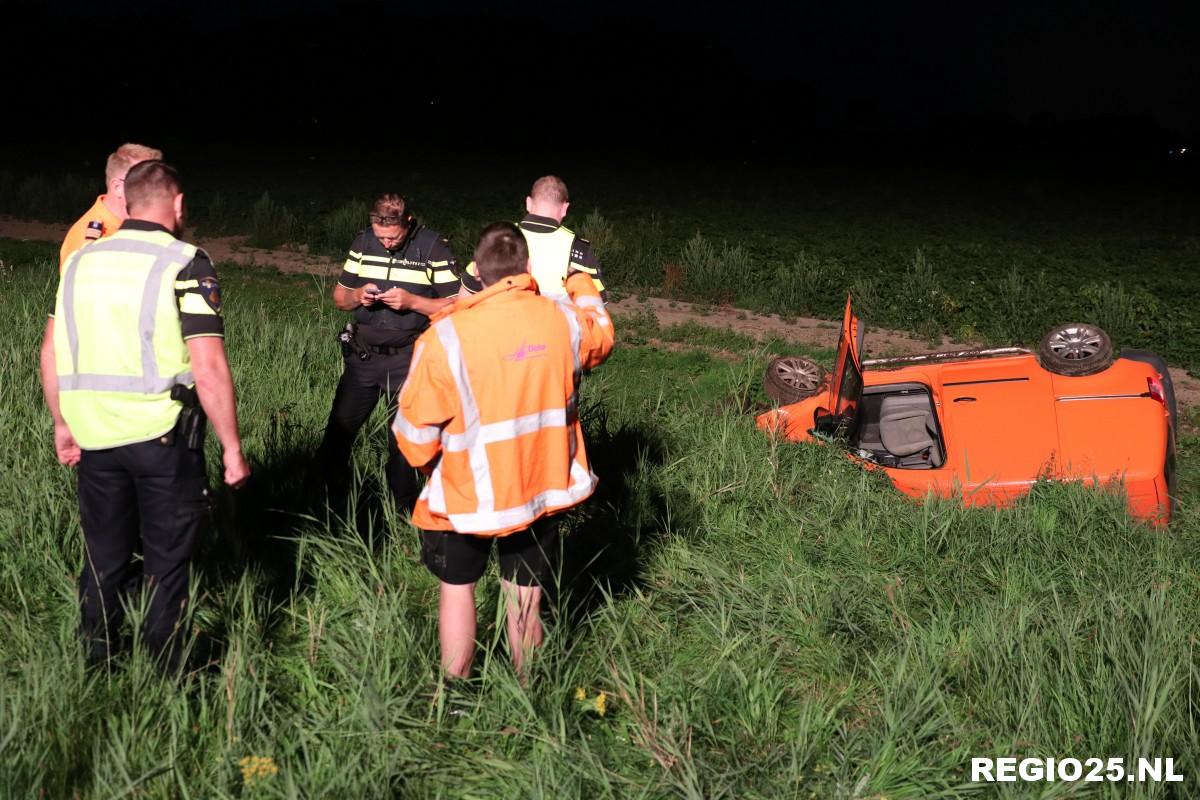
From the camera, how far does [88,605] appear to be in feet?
13.9

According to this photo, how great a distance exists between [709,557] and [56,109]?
5228 centimetres

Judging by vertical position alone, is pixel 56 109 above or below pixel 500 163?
above

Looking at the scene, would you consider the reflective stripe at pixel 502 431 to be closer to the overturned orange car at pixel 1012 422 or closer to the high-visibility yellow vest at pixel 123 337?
the high-visibility yellow vest at pixel 123 337

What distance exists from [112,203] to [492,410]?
2317 millimetres

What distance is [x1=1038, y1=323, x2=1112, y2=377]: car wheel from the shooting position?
25.5ft

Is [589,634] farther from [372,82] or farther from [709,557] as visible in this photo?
[372,82]

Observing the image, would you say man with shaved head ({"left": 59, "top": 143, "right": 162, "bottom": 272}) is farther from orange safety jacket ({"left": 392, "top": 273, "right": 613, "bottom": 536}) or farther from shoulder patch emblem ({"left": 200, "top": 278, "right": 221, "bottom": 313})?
orange safety jacket ({"left": 392, "top": 273, "right": 613, "bottom": 536})

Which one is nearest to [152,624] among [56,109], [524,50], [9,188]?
[9,188]

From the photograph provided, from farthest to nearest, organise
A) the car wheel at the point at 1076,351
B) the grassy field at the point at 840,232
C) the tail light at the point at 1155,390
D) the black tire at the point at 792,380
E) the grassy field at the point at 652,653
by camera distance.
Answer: the grassy field at the point at 840,232, the black tire at the point at 792,380, the car wheel at the point at 1076,351, the tail light at the point at 1155,390, the grassy field at the point at 652,653

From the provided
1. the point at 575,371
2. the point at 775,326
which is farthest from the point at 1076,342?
the point at 775,326

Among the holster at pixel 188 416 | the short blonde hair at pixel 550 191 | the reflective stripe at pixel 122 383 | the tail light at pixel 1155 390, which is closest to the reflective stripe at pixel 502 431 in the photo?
the holster at pixel 188 416

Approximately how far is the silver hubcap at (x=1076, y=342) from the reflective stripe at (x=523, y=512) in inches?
190

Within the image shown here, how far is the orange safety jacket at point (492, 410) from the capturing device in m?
3.96

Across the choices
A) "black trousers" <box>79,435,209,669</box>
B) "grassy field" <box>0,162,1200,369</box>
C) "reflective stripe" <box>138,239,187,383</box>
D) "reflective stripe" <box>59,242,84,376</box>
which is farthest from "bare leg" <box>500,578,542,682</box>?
"grassy field" <box>0,162,1200,369</box>
